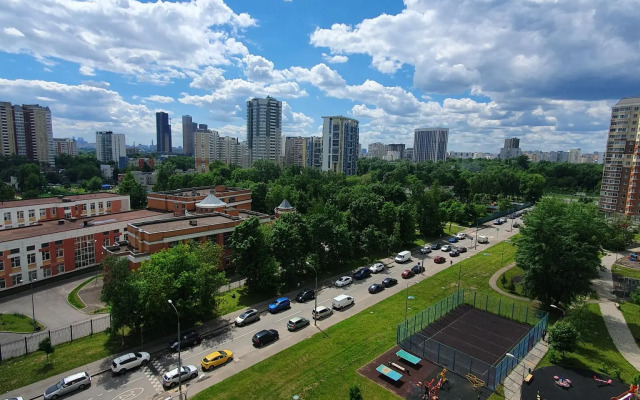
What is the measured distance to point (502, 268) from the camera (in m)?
50.9

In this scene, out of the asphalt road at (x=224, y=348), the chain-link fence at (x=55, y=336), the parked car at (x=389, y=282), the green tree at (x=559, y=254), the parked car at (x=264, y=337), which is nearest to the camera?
the asphalt road at (x=224, y=348)

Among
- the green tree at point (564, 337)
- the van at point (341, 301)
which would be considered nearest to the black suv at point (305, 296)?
the van at point (341, 301)

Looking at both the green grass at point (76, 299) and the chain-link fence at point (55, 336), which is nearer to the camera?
the chain-link fence at point (55, 336)

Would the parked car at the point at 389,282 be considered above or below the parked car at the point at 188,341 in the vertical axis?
above

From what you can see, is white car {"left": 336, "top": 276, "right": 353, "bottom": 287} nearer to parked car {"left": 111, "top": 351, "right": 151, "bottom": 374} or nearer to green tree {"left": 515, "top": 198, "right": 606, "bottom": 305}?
green tree {"left": 515, "top": 198, "right": 606, "bottom": 305}

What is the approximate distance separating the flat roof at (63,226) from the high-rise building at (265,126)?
124098mm

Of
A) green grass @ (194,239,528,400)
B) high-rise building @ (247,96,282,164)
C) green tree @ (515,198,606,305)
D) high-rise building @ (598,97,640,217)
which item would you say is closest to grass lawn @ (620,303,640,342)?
green tree @ (515,198,606,305)

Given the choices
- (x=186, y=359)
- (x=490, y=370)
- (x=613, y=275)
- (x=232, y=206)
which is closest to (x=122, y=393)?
(x=186, y=359)

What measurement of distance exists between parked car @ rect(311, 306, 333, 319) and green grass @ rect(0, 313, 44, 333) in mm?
26896

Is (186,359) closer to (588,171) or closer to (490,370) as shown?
(490,370)

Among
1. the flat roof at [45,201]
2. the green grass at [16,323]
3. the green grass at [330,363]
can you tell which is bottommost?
the green grass at [16,323]

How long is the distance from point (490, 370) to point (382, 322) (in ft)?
33.9

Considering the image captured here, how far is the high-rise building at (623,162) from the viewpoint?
256ft

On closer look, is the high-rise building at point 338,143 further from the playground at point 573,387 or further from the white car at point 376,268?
the playground at point 573,387
